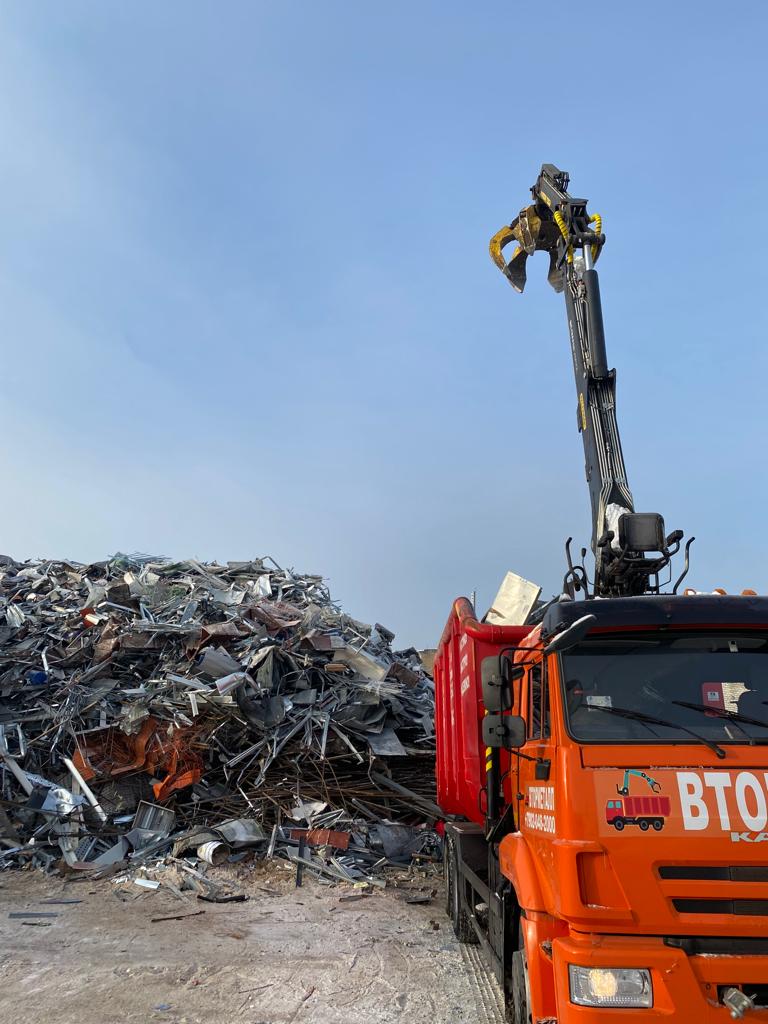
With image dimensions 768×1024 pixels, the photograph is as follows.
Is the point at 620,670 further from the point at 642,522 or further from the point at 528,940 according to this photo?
the point at 642,522

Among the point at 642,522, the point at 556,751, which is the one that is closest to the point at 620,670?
the point at 556,751

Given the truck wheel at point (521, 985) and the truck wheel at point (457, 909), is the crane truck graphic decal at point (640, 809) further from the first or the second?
the truck wheel at point (457, 909)

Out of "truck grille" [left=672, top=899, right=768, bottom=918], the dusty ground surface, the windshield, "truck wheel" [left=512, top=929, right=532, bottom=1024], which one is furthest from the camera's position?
the dusty ground surface

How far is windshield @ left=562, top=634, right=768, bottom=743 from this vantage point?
167 inches

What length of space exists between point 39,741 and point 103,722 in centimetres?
113

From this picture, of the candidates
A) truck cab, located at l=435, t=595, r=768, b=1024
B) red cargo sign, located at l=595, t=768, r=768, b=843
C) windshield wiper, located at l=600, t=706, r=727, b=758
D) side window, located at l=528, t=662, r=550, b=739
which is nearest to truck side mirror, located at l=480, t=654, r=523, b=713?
truck cab, located at l=435, t=595, r=768, b=1024

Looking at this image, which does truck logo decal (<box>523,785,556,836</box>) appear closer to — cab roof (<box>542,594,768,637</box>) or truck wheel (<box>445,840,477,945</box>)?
cab roof (<box>542,594,768,637</box>)

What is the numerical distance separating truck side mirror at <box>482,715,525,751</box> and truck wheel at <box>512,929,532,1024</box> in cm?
115

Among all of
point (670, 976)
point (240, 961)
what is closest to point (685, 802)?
point (670, 976)

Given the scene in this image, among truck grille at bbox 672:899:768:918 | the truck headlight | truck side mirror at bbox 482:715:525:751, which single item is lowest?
the truck headlight

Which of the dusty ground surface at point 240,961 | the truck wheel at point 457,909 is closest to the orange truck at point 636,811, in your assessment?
the dusty ground surface at point 240,961

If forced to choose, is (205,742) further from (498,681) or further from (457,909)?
(498,681)

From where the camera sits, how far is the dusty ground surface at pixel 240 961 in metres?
6.20

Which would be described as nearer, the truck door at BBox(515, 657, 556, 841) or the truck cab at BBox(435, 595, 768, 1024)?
the truck cab at BBox(435, 595, 768, 1024)
